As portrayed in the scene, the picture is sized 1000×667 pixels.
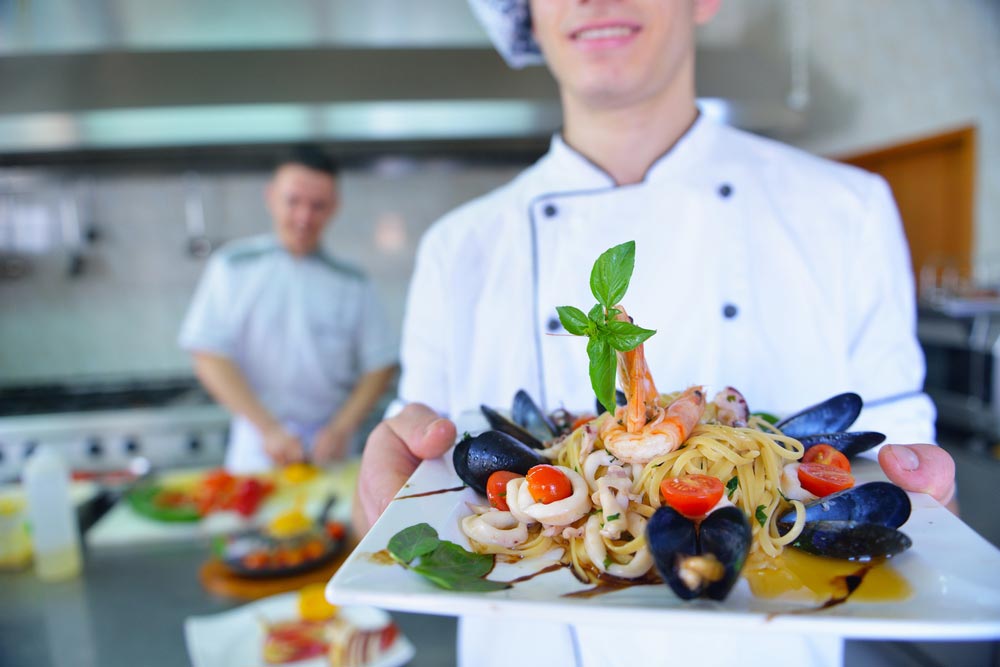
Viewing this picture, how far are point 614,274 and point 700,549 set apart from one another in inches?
13.1

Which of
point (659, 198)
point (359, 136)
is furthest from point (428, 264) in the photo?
point (359, 136)

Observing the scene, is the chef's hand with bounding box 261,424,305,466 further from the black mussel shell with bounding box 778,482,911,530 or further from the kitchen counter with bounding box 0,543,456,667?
the black mussel shell with bounding box 778,482,911,530

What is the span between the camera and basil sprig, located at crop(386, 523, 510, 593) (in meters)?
0.67

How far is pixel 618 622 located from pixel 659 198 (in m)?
1.12

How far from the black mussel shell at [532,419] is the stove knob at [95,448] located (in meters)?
4.36

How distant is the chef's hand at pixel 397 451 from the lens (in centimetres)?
102

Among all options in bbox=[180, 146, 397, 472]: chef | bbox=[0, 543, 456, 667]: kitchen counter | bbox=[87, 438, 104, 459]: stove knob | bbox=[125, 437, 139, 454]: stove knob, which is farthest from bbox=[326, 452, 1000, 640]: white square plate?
bbox=[87, 438, 104, 459]: stove knob

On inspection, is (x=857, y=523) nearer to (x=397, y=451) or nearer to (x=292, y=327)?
(x=397, y=451)

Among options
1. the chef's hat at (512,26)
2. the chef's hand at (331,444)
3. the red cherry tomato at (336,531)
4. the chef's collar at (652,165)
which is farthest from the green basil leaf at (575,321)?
the chef's hand at (331,444)

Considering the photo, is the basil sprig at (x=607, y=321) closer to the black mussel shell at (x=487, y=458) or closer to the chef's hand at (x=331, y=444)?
the black mussel shell at (x=487, y=458)

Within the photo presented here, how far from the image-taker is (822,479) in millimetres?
897

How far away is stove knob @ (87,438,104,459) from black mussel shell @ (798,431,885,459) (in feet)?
15.9

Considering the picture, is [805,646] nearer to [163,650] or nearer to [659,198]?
[659,198]

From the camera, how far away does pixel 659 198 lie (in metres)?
1.52
